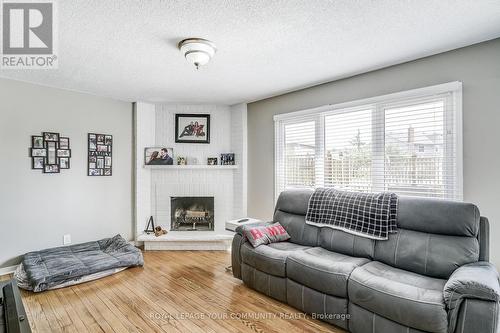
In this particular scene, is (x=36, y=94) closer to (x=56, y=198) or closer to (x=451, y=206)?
(x=56, y=198)

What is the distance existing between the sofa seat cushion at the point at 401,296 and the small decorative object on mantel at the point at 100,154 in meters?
3.84

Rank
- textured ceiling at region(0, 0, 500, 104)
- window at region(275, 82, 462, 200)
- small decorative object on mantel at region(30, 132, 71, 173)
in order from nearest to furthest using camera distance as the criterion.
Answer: textured ceiling at region(0, 0, 500, 104)
window at region(275, 82, 462, 200)
small decorative object on mantel at region(30, 132, 71, 173)

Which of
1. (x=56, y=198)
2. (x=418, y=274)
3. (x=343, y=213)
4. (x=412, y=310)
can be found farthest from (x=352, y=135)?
(x=56, y=198)

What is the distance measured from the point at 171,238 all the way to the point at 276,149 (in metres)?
2.17

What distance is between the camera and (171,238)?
4465mm

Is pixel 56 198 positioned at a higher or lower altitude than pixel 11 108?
lower

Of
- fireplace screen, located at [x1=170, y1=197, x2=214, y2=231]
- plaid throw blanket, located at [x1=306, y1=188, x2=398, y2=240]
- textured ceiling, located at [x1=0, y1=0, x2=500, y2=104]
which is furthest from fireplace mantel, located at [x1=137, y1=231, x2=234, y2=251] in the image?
textured ceiling, located at [x1=0, y1=0, x2=500, y2=104]

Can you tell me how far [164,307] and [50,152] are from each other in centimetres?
271

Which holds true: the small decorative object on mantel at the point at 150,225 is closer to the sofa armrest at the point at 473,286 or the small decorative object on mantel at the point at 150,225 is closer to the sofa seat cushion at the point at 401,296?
the sofa seat cushion at the point at 401,296

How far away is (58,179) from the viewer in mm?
3932

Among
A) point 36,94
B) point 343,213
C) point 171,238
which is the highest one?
point 36,94

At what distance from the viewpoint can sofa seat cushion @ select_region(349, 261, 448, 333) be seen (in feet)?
5.80

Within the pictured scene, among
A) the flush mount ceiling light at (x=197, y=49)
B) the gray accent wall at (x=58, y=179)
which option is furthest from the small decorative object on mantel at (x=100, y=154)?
the flush mount ceiling light at (x=197, y=49)

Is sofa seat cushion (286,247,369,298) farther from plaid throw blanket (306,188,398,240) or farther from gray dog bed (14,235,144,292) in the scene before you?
gray dog bed (14,235,144,292)
